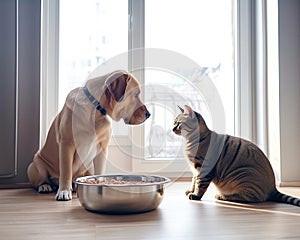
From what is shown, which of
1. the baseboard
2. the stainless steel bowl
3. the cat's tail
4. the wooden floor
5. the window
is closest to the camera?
the wooden floor

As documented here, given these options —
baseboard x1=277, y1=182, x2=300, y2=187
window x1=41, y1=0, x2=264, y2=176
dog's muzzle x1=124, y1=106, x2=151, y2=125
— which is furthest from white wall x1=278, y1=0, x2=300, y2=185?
dog's muzzle x1=124, y1=106, x2=151, y2=125

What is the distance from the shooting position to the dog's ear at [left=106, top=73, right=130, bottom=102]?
5.24 feet

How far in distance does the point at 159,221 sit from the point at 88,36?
4.73 feet

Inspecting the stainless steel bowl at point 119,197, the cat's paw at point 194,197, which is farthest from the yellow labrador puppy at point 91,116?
the cat's paw at point 194,197

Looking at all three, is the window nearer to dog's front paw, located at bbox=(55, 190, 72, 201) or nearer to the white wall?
the white wall

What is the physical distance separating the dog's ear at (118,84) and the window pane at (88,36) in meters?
0.71

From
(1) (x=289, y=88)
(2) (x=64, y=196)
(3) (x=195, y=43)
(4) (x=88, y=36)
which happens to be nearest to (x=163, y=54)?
(3) (x=195, y=43)

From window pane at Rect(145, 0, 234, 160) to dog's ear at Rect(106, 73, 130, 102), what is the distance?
0.61 metres

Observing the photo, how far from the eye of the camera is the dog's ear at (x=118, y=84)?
160 centimetres

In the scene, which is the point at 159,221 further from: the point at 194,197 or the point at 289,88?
the point at 289,88

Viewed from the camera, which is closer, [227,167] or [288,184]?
[227,167]

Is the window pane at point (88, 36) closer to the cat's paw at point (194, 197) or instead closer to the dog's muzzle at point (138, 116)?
the dog's muzzle at point (138, 116)

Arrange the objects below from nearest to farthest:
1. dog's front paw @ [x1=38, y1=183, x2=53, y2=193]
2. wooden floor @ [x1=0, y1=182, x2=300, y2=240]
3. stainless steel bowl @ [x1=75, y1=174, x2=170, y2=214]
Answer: wooden floor @ [x1=0, y1=182, x2=300, y2=240] → stainless steel bowl @ [x1=75, y1=174, x2=170, y2=214] → dog's front paw @ [x1=38, y1=183, x2=53, y2=193]

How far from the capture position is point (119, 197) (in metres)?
1.31
